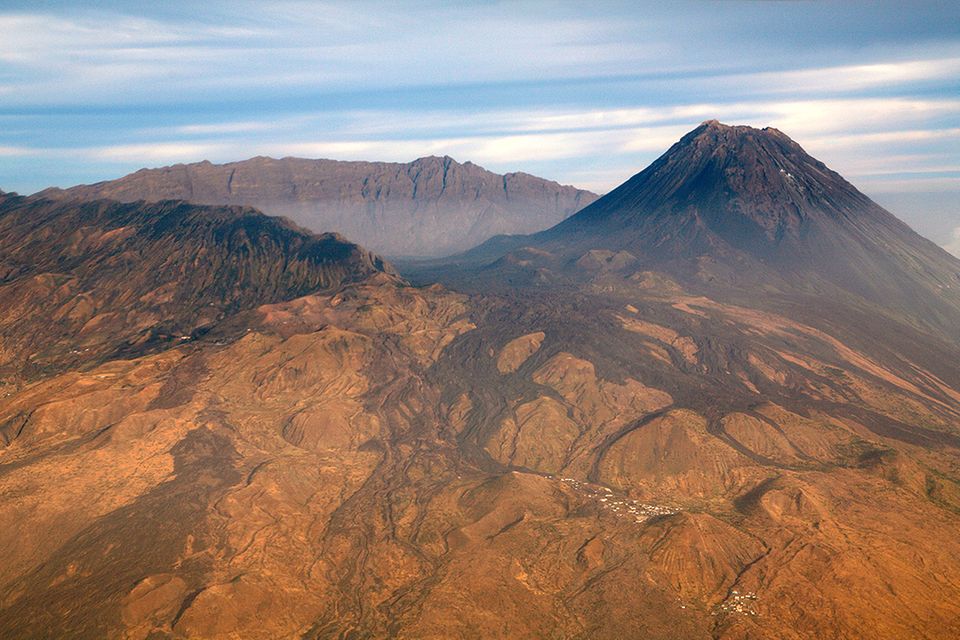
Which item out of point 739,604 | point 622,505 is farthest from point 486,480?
point 739,604

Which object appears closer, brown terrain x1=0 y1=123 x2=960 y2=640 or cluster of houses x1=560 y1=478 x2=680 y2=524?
brown terrain x1=0 y1=123 x2=960 y2=640

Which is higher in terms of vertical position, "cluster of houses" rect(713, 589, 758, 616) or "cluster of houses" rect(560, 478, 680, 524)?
"cluster of houses" rect(560, 478, 680, 524)

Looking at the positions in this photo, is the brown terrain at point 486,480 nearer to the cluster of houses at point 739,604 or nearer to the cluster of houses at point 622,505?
the cluster of houses at point 739,604

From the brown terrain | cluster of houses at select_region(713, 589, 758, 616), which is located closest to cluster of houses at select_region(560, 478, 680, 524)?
the brown terrain

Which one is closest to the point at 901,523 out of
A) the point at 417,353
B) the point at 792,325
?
the point at 792,325

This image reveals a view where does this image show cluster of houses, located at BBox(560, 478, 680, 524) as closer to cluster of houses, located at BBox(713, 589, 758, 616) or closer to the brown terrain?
the brown terrain

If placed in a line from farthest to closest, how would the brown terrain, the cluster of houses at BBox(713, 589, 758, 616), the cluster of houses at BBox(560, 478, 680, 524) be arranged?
the cluster of houses at BBox(560, 478, 680, 524)
the brown terrain
the cluster of houses at BBox(713, 589, 758, 616)

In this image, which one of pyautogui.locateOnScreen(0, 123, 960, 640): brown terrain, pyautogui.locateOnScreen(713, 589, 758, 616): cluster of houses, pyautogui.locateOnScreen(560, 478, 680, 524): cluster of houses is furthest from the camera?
pyautogui.locateOnScreen(560, 478, 680, 524): cluster of houses

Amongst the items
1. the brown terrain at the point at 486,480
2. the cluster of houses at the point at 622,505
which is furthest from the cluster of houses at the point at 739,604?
the cluster of houses at the point at 622,505

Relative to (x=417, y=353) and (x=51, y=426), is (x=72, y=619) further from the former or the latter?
(x=417, y=353)
